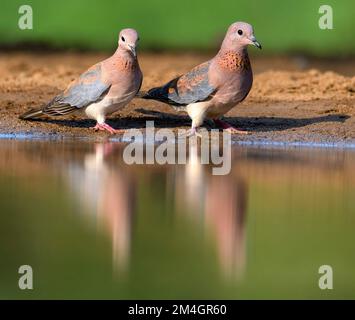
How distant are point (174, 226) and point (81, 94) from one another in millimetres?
3741

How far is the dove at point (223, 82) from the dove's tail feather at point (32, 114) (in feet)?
3.85

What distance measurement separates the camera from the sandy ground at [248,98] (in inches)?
403

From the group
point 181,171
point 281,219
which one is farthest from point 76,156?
point 281,219

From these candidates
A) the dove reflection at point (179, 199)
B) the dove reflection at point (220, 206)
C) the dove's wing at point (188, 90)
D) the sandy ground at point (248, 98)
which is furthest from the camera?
the sandy ground at point (248, 98)

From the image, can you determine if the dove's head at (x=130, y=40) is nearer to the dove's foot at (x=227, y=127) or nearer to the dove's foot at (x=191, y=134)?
the dove's foot at (x=191, y=134)

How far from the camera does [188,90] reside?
10.1 m

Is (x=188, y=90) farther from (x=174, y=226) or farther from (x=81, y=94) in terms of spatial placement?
(x=174, y=226)

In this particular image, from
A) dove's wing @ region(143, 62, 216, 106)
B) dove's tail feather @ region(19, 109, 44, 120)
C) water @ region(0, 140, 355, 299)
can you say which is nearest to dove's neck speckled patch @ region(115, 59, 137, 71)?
dove's wing @ region(143, 62, 216, 106)

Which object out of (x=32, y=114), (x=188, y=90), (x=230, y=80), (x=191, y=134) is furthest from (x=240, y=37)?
(x=32, y=114)

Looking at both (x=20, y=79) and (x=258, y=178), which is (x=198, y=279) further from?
(x=20, y=79)

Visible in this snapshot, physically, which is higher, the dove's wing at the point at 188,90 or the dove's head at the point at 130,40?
the dove's head at the point at 130,40

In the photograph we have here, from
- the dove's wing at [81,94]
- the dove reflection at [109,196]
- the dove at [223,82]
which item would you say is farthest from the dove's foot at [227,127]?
Result: the dove reflection at [109,196]

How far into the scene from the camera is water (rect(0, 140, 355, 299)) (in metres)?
5.46

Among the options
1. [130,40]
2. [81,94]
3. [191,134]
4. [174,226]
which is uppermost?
[130,40]
